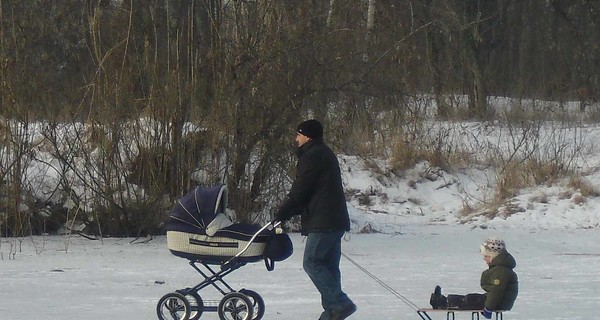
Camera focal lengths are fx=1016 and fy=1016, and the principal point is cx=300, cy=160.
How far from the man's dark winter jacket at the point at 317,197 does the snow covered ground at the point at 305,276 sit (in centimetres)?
119

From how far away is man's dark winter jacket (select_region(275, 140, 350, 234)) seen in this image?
7949 millimetres

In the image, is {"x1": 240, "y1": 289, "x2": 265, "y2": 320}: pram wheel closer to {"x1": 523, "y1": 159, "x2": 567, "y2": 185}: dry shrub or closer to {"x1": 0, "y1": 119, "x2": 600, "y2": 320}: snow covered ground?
{"x1": 0, "y1": 119, "x2": 600, "y2": 320}: snow covered ground

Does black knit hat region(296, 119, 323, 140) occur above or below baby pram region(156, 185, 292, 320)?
above

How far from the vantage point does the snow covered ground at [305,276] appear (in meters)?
9.12

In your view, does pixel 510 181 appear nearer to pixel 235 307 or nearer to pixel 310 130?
pixel 310 130

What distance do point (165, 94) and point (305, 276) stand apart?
408 centimetres

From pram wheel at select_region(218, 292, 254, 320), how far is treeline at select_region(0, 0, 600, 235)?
6.29 meters

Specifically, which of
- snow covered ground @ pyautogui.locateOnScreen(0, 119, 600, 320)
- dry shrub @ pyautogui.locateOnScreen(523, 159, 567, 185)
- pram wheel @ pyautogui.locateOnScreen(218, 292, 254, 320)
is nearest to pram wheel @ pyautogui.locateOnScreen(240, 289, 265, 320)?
pram wheel @ pyautogui.locateOnScreen(218, 292, 254, 320)

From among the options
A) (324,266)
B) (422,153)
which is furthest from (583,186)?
(324,266)

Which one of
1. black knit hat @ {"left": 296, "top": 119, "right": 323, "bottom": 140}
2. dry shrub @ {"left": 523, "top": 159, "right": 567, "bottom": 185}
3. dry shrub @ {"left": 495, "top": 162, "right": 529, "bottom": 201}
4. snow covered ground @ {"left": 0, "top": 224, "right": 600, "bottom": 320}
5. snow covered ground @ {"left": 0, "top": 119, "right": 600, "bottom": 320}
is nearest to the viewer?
black knit hat @ {"left": 296, "top": 119, "right": 323, "bottom": 140}

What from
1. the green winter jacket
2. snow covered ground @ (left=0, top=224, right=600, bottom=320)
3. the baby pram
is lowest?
snow covered ground @ (left=0, top=224, right=600, bottom=320)

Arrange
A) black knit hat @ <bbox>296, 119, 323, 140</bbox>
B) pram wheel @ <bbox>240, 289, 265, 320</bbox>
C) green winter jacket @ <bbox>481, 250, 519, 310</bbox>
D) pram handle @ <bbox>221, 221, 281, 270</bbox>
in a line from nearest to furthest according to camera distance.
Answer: green winter jacket @ <bbox>481, 250, 519, 310</bbox> → pram handle @ <bbox>221, 221, 281, 270</bbox> → black knit hat @ <bbox>296, 119, 323, 140</bbox> → pram wheel @ <bbox>240, 289, 265, 320</bbox>

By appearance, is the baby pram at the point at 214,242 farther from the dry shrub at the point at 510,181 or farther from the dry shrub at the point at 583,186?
the dry shrub at the point at 583,186

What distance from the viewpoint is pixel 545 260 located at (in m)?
12.8
